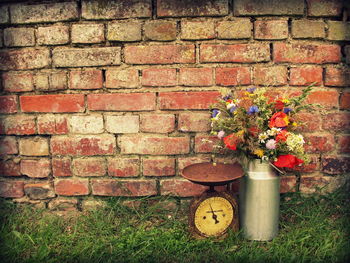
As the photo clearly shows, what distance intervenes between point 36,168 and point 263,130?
1.26 metres

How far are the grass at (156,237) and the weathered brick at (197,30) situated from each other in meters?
0.92

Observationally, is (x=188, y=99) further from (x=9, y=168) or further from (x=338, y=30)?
(x=9, y=168)

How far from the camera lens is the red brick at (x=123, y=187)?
1.63 meters

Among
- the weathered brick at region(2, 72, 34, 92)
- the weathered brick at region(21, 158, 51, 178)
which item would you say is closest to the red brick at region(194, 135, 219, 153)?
the weathered brick at region(21, 158, 51, 178)

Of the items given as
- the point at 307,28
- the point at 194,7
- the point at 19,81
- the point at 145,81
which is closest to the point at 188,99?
the point at 145,81

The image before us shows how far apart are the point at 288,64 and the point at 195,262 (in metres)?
1.09

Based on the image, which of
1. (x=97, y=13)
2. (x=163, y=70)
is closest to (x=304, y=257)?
(x=163, y=70)

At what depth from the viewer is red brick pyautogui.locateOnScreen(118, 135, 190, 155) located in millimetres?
1586

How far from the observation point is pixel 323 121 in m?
1.56

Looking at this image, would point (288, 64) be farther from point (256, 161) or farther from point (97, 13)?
point (97, 13)

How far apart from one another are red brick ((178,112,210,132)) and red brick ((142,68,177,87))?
189 millimetres

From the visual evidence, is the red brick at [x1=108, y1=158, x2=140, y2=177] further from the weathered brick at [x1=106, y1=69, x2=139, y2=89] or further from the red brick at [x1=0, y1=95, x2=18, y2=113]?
the red brick at [x1=0, y1=95, x2=18, y2=113]

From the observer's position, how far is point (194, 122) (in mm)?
1569

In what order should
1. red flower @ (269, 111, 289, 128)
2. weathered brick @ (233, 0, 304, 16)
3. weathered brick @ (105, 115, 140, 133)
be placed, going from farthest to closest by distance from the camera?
Result: 1. weathered brick @ (105, 115, 140, 133)
2. weathered brick @ (233, 0, 304, 16)
3. red flower @ (269, 111, 289, 128)
